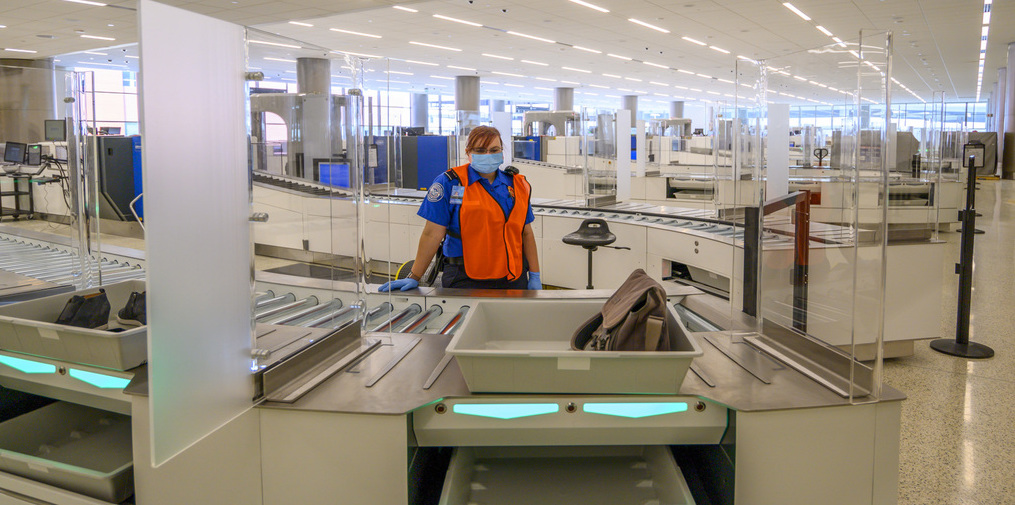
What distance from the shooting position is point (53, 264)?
11.5 feet

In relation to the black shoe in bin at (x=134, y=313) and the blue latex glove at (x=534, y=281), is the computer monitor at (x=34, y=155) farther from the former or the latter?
the blue latex glove at (x=534, y=281)

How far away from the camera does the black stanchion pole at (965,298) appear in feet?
15.3

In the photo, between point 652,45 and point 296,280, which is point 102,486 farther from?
point 652,45

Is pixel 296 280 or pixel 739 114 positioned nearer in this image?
pixel 296 280

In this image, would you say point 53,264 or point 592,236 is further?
point 592,236

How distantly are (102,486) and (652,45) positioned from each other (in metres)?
16.7

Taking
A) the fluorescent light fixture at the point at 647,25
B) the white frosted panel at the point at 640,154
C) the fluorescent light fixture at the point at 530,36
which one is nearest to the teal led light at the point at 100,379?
the white frosted panel at the point at 640,154

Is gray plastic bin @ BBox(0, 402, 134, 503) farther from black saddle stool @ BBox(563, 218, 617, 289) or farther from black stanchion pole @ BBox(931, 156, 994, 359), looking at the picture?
black stanchion pole @ BBox(931, 156, 994, 359)

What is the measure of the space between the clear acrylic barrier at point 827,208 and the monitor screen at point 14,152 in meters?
3.17

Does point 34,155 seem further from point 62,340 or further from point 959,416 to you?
point 959,416

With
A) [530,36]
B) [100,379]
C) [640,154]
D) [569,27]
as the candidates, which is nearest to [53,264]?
[100,379]

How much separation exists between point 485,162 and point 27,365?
1.92 m

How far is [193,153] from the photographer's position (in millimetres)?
1309

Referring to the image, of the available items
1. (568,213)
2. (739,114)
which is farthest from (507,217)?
(568,213)
